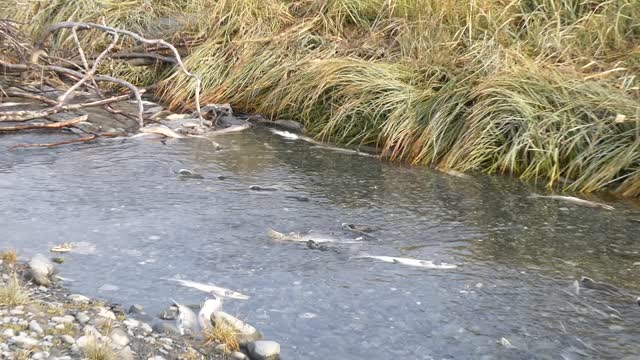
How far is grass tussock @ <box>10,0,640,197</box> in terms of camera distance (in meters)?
6.04

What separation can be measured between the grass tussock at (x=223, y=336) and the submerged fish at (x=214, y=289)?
0.41m

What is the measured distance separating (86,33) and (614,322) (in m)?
6.72

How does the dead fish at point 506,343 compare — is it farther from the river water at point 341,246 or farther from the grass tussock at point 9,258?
the grass tussock at point 9,258

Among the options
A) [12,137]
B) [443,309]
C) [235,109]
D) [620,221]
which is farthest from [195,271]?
[235,109]

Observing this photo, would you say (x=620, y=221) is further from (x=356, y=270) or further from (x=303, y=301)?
(x=303, y=301)

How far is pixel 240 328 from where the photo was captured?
3.36m

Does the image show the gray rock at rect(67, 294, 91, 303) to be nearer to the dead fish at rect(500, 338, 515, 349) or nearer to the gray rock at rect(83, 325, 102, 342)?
the gray rock at rect(83, 325, 102, 342)

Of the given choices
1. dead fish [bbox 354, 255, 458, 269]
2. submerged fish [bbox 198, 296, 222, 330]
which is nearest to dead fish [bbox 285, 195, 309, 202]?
dead fish [bbox 354, 255, 458, 269]

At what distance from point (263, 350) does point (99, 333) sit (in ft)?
2.03

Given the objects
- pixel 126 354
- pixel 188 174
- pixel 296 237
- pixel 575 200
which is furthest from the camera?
pixel 188 174

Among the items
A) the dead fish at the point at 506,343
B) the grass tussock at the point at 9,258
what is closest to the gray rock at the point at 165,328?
the grass tussock at the point at 9,258

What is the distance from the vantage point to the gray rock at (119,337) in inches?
124

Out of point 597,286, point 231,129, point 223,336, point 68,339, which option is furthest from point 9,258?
point 231,129

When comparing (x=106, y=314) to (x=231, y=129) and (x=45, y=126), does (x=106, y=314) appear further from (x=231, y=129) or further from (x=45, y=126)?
(x=231, y=129)
